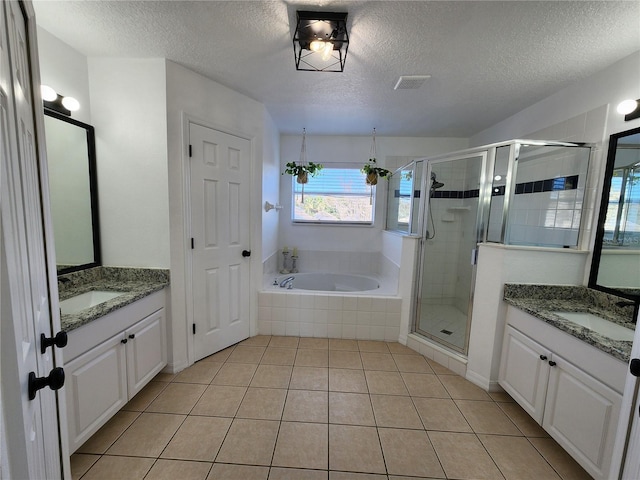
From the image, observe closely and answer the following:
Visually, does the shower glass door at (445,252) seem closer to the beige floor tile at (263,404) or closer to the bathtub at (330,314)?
the bathtub at (330,314)

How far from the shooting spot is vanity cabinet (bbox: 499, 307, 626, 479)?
127 cm

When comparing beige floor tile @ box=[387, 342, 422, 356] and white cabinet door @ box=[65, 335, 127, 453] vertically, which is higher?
white cabinet door @ box=[65, 335, 127, 453]

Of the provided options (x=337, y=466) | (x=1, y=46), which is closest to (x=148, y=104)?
(x=1, y=46)

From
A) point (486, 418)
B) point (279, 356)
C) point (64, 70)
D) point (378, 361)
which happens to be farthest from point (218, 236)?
point (486, 418)

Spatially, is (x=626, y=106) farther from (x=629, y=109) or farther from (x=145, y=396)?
(x=145, y=396)

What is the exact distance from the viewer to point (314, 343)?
2.78 m

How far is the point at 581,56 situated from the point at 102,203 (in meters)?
3.57

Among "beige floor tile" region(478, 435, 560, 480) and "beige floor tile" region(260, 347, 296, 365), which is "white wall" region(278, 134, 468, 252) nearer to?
"beige floor tile" region(260, 347, 296, 365)

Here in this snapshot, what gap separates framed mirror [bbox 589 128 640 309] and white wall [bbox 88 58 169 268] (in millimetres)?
3210

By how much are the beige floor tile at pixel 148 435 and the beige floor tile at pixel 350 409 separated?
3.36 ft

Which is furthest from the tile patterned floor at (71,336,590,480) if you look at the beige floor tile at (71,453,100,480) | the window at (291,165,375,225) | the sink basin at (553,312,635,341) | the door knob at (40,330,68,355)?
the window at (291,165,375,225)

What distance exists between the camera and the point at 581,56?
5.66 ft

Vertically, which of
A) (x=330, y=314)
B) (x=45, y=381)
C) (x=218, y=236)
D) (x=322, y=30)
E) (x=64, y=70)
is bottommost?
(x=330, y=314)

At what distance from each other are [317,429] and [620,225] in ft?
7.95
